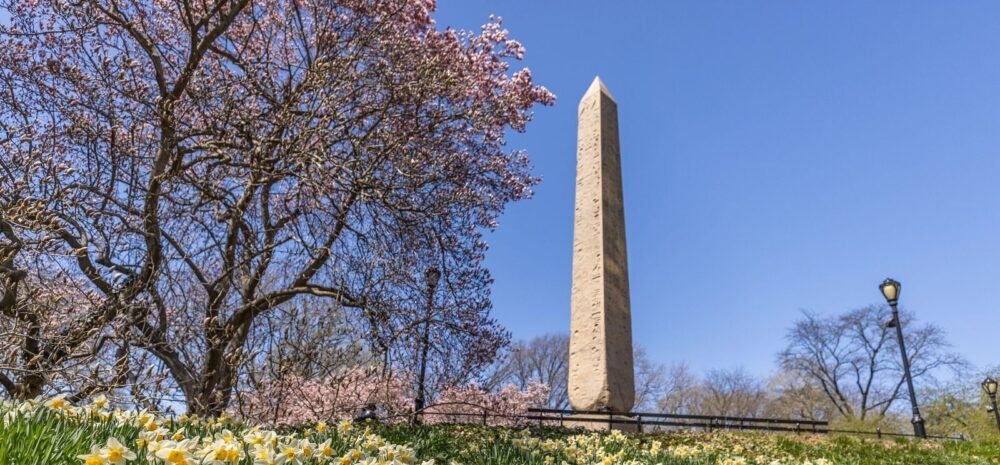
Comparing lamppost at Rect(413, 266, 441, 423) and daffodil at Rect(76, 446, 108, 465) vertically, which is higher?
lamppost at Rect(413, 266, 441, 423)

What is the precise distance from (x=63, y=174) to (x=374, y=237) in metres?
Answer: 2.75

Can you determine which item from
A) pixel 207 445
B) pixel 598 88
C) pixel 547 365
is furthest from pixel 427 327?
pixel 547 365

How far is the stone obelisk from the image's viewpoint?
10922 millimetres

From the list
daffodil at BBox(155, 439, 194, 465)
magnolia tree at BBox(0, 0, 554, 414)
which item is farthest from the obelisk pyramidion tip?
daffodil at BBox(155, 439, 194, 465)

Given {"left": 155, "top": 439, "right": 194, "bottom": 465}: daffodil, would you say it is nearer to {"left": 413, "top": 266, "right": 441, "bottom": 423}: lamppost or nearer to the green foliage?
the green foliage

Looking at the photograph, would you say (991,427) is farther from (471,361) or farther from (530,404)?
(471,361)

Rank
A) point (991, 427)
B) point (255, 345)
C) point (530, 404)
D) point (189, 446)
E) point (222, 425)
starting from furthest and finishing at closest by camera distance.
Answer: point (530, 404) < point (991, 427) < point (255, 345) < point (222, 425) < point (189, 446)

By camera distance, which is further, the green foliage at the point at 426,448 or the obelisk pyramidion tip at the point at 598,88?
the obelisk pyramidion tip at the point at 598,88

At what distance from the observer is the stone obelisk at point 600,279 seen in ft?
35.8

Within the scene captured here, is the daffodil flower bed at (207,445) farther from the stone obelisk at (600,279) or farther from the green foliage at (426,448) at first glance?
the stone obelisk at (600,279)

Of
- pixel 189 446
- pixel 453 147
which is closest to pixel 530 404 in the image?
pixel 453 147

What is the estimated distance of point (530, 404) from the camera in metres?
20.1

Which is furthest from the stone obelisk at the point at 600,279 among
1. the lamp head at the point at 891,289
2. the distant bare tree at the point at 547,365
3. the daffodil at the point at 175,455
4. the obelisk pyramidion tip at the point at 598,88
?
the distant bare tree at the point at 547,365

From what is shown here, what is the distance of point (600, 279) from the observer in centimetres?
1125
